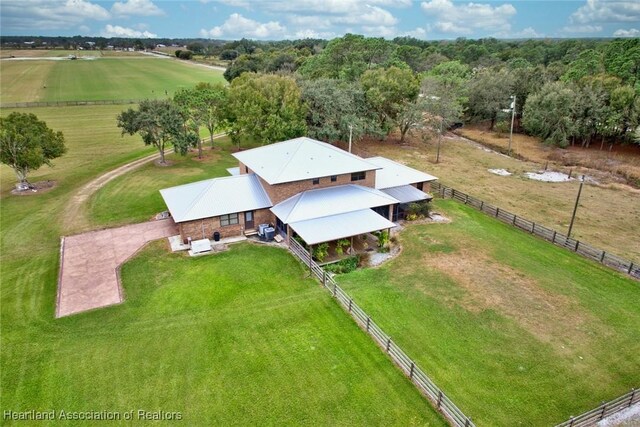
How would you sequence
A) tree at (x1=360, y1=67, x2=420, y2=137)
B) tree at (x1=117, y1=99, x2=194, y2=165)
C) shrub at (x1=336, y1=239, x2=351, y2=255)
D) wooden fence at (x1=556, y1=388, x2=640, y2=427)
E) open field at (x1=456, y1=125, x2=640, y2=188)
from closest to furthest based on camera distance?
1. wooden fence at (x1=556, y1=388, x2=640, y2=427)
2. shrub at (x1=336, y1=239, x2=351, y2=255)
3. tree at (x1=117, y1=99, x2=194, y2=165)
4. open field at (x1=456, y1=125, x2=640, y2=188)
5. tree at (x1=360, y1=67, x2=420, y2=137)

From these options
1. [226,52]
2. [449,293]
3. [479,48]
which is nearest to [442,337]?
[449,293]

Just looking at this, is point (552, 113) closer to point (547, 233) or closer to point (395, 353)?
point (547, 233)

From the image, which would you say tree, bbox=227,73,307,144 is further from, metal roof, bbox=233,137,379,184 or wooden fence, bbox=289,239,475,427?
wooden fence, bbox=289,239,475,427

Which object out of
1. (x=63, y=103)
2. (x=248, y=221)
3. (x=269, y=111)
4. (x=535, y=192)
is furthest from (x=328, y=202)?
(x=63, y=103)

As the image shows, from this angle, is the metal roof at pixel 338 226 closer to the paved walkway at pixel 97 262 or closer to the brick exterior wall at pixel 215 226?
the brick exterior wall at pixel 215 226

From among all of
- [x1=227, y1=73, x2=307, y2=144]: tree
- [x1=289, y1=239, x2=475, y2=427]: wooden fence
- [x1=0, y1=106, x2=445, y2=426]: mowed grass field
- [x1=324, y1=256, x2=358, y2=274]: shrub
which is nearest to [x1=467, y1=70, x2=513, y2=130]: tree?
[x1=227, y1=73, x2=307, y2=144]: tree

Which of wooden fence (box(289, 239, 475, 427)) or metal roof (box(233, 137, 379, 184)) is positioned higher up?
metal roof (box(233, 137, 379, 184))

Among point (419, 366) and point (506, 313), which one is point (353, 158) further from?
point (419, 366)
